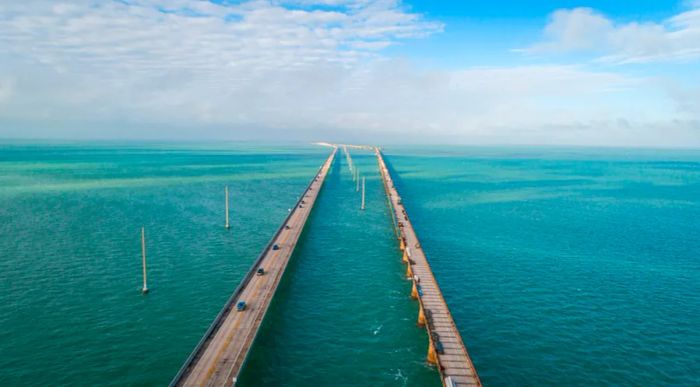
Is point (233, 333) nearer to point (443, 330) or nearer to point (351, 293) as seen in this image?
point (351, 293)

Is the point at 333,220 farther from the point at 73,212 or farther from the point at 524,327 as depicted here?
the point at 73,212

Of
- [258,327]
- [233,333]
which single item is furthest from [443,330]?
[233,333]

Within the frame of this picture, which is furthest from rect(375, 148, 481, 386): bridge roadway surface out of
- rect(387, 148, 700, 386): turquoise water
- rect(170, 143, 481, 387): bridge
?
rect(387, 148, 700, 386): turquoise water

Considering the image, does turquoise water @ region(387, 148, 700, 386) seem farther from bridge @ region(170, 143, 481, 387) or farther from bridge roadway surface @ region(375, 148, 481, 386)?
bridge @ region(170, 143, 481, 387)

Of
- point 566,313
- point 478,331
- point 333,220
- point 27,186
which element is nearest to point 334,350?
point 478,331

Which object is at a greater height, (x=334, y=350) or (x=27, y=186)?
(x=27, y=186)

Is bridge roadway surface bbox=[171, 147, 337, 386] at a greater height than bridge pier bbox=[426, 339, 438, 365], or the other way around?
bridge roadway surface bbox=[171, 147, 337, 386]

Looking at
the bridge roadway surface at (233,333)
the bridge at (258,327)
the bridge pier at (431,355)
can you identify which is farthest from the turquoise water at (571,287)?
the bridge roadway surface at (233,333)
